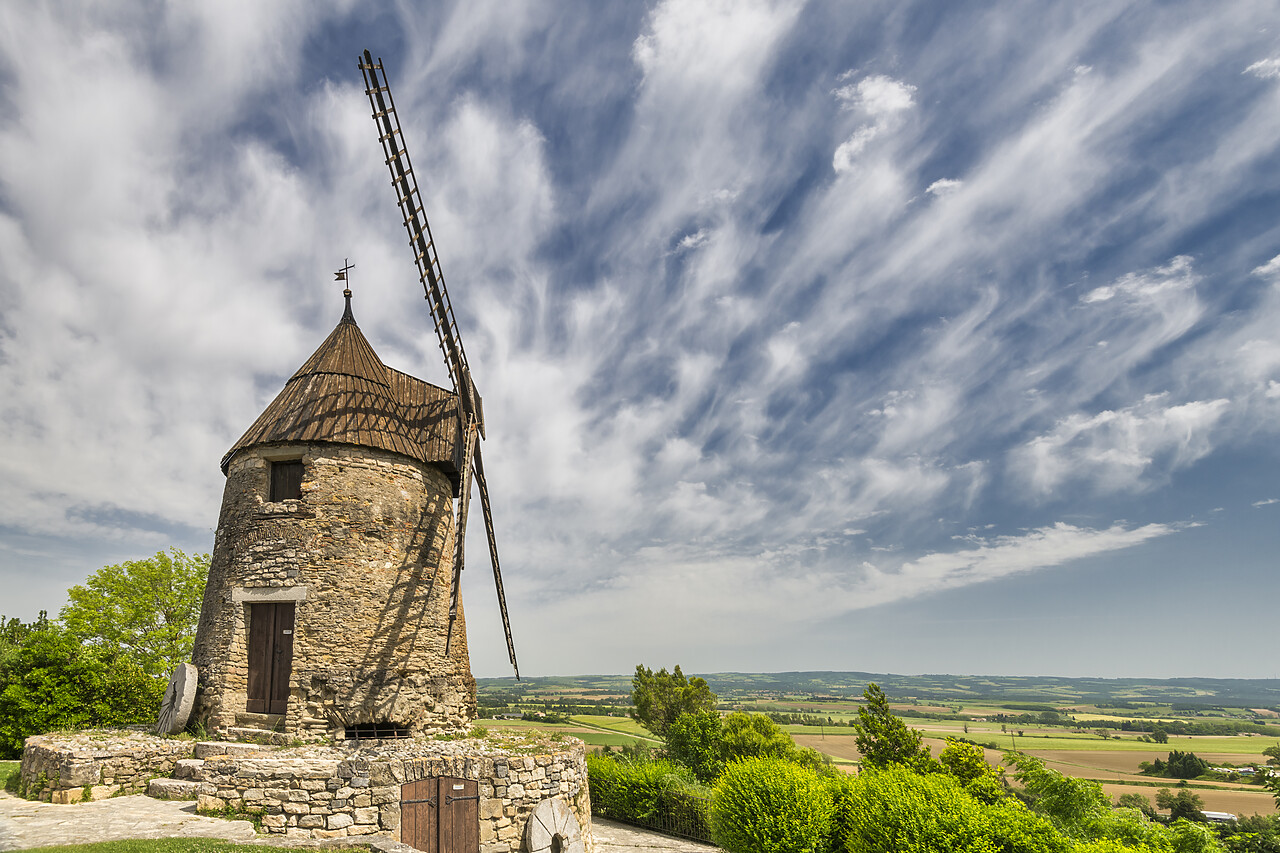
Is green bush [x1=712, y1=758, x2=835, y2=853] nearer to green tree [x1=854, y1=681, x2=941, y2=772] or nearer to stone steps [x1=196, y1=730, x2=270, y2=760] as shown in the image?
stone steps [x1=196, y1=730, x2=270, y2=760]

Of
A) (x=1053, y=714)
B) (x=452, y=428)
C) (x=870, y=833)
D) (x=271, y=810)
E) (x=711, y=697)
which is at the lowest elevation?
(x=1053, y=714)

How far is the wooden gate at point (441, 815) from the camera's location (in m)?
11.1

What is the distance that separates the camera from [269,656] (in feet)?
45.1

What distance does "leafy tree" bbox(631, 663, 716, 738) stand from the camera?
146ft

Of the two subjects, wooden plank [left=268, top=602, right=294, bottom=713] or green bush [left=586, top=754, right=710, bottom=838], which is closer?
wooden plank [left=268, top=602, right=294, bottom=713]

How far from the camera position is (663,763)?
76.0ft

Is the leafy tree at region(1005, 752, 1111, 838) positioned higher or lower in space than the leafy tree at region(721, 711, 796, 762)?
higher

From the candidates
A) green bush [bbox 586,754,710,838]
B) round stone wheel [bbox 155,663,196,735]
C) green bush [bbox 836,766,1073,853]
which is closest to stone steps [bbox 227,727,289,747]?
round stone wheel [bbox 155,663,196,735]

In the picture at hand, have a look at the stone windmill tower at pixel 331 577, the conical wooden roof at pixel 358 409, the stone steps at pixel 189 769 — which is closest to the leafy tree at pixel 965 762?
the stone windmill tower at pixel 331 577

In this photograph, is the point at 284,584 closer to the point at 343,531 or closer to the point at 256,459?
the point at 343,531

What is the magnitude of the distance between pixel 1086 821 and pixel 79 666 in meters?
30.2

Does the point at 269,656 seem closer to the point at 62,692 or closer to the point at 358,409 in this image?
the point at 358,409

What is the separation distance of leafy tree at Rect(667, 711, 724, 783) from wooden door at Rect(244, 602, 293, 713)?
90.2ft

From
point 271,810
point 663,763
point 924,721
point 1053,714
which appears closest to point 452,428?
point 271,810
